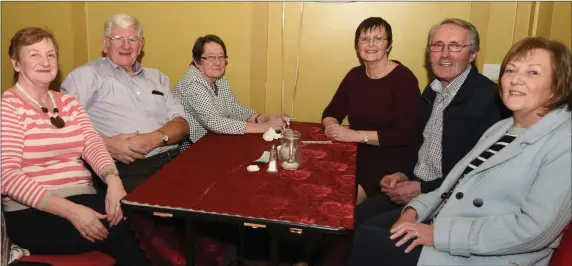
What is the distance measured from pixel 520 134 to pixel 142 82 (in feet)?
6.55

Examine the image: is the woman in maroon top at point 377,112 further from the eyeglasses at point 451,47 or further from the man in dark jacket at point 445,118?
the eyeglasses at point 451,47

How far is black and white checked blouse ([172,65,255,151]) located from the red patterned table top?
11.7 inches

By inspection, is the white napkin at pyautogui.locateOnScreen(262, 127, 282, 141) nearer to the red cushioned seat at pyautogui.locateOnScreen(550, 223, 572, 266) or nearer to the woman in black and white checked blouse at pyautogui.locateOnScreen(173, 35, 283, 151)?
the woman in black and white checked blouse at pyautogui.locateOnScreen(173, 35, 283, 151)

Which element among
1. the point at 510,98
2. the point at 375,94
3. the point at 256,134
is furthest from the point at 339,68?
the point at 510,98

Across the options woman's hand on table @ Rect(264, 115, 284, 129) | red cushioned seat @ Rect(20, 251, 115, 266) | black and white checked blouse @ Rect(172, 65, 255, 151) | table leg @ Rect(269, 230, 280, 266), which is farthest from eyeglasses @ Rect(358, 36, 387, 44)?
red cushioned seat @ Rect(20, 251, 115, 266)

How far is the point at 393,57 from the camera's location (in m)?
3.20

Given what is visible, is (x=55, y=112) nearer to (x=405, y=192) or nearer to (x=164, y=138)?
(x=164, y=138)

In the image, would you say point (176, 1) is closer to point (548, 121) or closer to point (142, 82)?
point (142, 82)

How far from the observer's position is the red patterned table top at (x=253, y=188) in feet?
4.90

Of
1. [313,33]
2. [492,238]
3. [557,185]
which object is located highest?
[313,33]

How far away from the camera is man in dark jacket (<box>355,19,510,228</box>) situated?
6.63 feet

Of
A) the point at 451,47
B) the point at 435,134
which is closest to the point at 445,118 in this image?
the point at 435,134

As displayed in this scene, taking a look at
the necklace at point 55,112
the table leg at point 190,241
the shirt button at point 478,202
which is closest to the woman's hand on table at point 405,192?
the shirt button at point 478,202

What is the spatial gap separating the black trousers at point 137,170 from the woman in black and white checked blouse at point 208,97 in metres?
0.30
